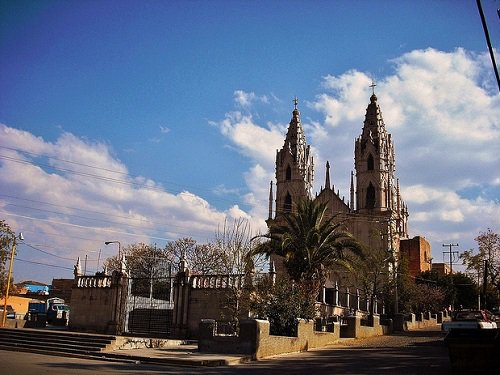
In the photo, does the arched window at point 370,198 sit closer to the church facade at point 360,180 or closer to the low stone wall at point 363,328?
the church facade at point 360,180

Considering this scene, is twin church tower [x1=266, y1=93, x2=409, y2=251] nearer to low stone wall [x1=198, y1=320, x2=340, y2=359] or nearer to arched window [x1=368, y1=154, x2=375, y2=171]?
arched window [x1=368, y1=154, x2=375, y2=171]

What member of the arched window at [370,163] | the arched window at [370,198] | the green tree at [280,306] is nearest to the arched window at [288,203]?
the arched window at [370,198]

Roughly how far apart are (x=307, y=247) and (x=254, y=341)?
11407 mm

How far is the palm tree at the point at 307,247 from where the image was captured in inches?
1154

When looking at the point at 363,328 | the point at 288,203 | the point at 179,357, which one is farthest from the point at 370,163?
the point at 179,357

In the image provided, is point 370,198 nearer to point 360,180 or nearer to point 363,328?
point 360,180

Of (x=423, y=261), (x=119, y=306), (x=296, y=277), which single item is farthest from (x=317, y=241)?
(x=423, y=261)

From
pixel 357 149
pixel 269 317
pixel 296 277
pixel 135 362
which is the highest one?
pixel 357 149

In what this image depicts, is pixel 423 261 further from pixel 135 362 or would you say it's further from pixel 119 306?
pixel 135 362

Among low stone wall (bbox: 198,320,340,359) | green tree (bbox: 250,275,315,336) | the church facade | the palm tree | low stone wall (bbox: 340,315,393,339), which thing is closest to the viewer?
low stone wall (bbox: 198,320,340,359)

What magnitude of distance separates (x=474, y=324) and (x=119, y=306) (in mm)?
18280

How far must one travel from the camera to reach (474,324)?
939 inches

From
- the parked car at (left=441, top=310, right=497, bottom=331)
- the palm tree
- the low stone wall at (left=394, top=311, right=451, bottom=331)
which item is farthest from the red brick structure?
the parked car at (left=441, top=310, right=497, bottom=331)

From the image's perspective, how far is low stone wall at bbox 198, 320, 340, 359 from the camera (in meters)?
18.5
